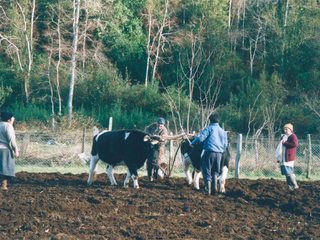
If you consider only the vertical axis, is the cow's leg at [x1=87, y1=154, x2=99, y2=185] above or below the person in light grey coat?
below

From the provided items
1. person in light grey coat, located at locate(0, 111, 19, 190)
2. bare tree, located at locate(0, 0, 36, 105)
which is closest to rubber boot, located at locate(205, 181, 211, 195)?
person in light grey coat, located at locate(0, 111, 19, 190)

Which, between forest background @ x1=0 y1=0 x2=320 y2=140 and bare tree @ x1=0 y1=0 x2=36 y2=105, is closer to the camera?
forest background @ x1=0 y1=0 x2=320 y2=140

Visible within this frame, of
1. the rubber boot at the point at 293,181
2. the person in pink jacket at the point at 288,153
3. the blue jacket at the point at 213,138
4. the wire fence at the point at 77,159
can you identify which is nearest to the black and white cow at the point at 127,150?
the blue jacket at the point at 213,138

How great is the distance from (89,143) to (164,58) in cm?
1909

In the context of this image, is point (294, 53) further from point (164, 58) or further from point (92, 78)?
point (92, 78)

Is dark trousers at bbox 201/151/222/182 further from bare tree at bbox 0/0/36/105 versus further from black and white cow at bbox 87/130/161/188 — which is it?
bare tree at bbox 0/0/36/105

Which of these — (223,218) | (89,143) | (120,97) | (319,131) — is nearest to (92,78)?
(120,97)

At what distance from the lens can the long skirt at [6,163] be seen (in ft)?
29.6

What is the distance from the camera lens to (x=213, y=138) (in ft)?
29.5

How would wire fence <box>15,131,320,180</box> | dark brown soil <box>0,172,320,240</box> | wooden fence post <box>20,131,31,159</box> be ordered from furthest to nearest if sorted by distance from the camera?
wooden fence post <box>20,131,31,159</box> < wire fence <box>15,131,320,180</box> < dark brown soil <box>0,172,320,240</box>

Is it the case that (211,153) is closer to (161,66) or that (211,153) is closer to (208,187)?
(208,187)

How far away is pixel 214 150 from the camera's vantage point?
8969mm

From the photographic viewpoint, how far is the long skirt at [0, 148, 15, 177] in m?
9.01

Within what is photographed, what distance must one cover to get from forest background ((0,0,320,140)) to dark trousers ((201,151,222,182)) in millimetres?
16333
